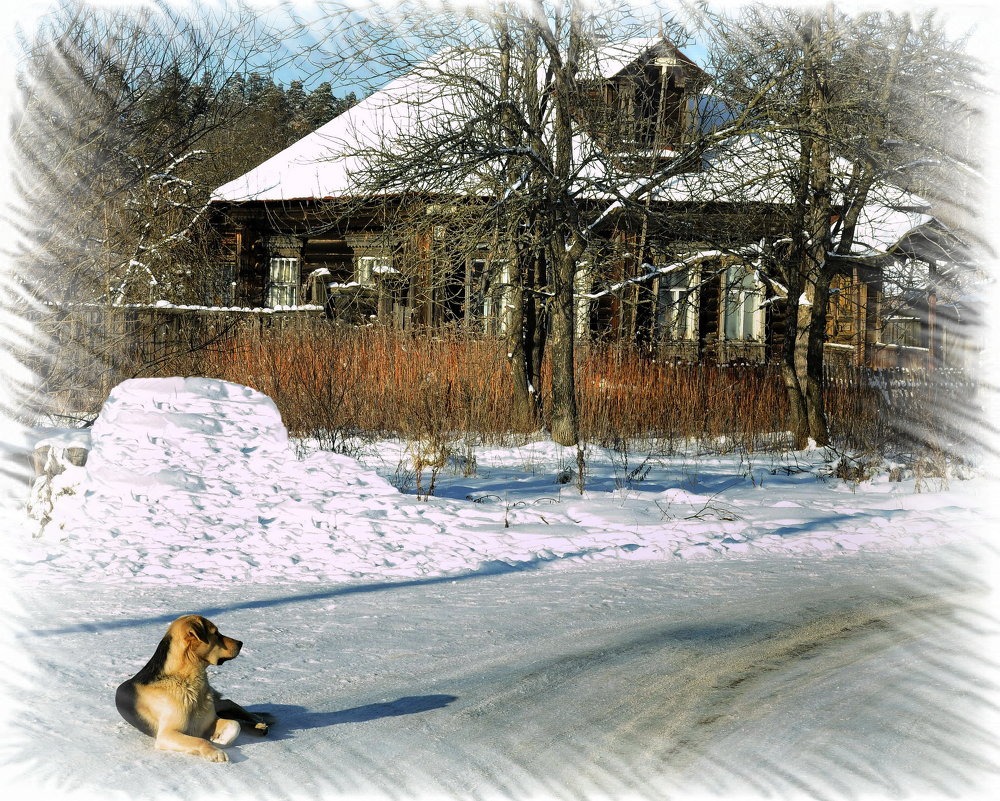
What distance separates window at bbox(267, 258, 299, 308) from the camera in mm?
24688

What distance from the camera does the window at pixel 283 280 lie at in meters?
24.7

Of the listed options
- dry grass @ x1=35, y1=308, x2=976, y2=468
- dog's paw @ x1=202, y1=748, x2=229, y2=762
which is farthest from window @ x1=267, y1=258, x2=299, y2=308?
dog's paw @ x1=202, y1=748, x2=229, y2=762

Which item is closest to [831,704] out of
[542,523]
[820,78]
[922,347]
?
[542,523]

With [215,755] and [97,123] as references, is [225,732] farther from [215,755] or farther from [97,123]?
[97,123]

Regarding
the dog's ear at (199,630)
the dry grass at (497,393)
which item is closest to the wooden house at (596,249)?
the dry grass at (497,393)

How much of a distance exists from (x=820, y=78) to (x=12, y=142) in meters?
8.89

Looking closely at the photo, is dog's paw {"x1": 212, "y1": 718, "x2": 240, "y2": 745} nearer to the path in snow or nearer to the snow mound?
the path in snow

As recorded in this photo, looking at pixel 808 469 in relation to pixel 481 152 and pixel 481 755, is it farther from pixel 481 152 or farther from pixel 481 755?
pixel 481 755

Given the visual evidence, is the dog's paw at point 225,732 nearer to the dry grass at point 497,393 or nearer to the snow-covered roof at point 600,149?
the snow-covered roof at point 600,149

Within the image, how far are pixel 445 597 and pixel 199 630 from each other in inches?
105

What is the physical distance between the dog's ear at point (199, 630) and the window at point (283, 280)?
70.0 ft

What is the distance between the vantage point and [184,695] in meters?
3.75

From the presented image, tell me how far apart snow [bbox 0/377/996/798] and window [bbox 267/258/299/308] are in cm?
A: 1445

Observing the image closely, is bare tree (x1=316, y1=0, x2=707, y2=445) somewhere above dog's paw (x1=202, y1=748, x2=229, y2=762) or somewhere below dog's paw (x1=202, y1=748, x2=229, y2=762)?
above
